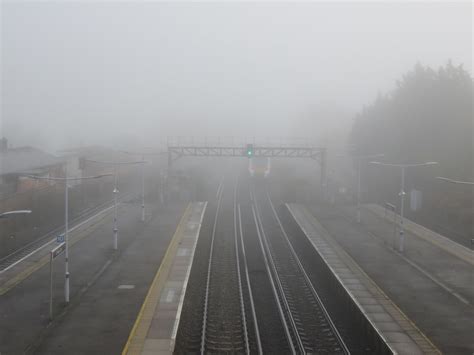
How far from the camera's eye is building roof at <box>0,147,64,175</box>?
40.8 metres

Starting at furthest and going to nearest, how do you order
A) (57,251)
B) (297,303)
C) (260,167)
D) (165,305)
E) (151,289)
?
(260,167), (297,303), (151,289), (165,305), (57,251)

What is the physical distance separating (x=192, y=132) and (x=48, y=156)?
226ft

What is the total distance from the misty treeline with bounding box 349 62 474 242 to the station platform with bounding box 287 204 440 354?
1268 cm

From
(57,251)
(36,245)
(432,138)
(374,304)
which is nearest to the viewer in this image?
(57,251)

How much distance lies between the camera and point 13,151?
48.5 metres

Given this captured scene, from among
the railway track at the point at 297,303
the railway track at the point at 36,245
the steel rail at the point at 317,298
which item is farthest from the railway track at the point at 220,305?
the railway track at the point at 36,245

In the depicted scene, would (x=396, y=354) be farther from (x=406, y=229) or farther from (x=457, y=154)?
(x=457, y=154)

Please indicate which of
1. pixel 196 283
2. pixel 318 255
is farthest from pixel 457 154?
pixel 196 283

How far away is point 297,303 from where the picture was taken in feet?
66.2

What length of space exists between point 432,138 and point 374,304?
2853 centimetres

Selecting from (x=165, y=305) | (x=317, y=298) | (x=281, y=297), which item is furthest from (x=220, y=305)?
(x=317, y=298)

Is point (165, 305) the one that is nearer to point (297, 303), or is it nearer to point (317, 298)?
point (297, 303)

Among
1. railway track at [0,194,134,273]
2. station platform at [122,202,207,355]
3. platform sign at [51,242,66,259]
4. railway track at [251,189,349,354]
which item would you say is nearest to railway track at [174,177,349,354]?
railway track at [251,189,349,354]

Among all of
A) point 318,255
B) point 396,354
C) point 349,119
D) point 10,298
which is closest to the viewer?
point 396,354
